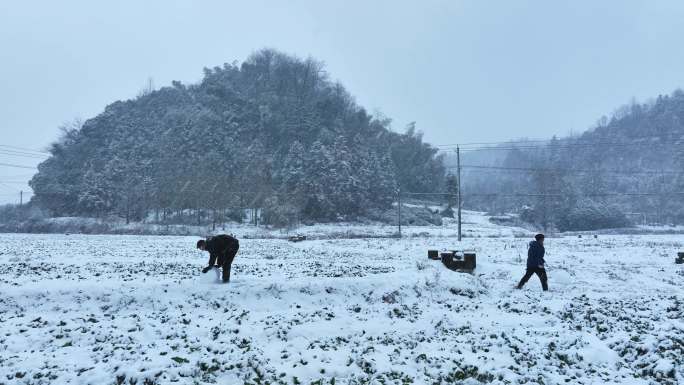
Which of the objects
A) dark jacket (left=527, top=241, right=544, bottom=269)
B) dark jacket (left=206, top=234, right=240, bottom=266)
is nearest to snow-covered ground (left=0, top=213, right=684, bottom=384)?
dark jacket (left=206, top=234, right=240, bottom=266)

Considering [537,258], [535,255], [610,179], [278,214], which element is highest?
[610,179]

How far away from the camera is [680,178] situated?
95688 millimetres

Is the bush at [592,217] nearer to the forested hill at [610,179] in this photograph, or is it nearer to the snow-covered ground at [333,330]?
the forested hill at [610,179]

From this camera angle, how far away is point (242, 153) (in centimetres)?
8706

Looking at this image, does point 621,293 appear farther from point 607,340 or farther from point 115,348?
point 115,348

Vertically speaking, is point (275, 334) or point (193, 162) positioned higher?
point (193, 162)

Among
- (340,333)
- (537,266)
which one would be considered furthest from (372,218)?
(340,333)

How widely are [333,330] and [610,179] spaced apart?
119m

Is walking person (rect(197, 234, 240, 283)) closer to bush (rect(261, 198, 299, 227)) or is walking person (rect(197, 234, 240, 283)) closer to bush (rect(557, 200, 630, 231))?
bush (rect(261, 198, 299, 227))

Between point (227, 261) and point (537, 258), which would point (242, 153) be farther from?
point (537, 258)

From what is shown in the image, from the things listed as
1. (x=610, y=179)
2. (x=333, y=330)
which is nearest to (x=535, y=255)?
(x=333, y=330)

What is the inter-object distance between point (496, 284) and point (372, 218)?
61.9 meters

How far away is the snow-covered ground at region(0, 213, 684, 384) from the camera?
831 cm

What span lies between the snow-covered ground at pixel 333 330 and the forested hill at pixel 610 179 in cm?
5467
